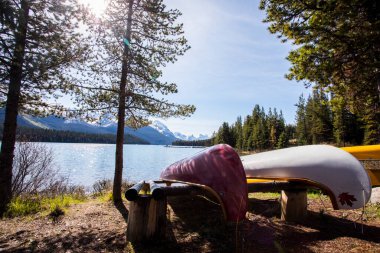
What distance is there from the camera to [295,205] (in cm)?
697

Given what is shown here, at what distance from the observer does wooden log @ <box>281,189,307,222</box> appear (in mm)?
6922

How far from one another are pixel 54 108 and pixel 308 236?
29.9 ft

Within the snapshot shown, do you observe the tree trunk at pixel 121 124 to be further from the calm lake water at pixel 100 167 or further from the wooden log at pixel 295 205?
the calm lake water at pixel 100 167

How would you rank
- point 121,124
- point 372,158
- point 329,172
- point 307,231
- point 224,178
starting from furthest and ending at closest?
point 372,158 < point 121,124 < point 307,231 < point 329,172 < point 224,178

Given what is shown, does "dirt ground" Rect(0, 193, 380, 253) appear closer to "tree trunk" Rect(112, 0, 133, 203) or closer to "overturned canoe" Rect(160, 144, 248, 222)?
"overturned canoe" Rect(160, 144, 248, 222)

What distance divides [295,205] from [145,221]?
3.88 meters

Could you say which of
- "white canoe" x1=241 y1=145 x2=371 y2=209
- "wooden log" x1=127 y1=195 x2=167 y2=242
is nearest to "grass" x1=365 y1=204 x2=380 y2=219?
"white canoe" x1=241 y1=145 x2=371 y2=209

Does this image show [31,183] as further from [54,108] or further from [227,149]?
[227,149]

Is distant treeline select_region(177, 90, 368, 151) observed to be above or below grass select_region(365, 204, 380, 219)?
above

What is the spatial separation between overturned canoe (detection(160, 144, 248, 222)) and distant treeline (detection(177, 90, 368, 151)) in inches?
904

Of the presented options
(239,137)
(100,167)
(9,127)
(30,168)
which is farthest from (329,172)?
(239,137)

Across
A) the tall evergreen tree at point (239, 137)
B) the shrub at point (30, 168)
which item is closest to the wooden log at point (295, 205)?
the shrub at point (30, 168)

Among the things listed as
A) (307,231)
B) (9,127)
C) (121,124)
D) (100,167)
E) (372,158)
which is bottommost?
(100,167)

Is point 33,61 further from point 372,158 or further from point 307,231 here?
point 372,158
